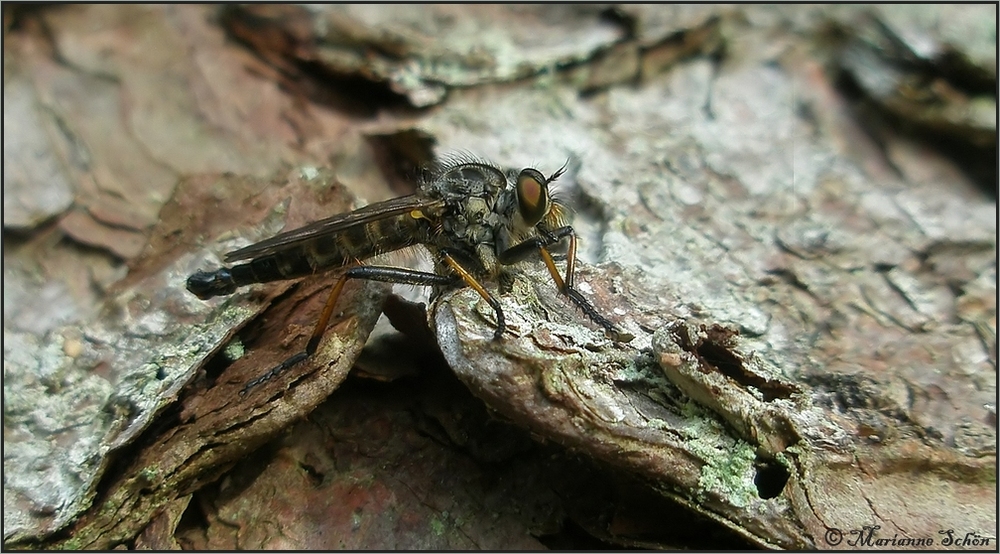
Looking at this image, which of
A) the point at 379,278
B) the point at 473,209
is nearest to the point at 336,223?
the point at 379,278

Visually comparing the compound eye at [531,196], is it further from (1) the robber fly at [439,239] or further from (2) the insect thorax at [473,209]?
(2) the insect thorax at [473,209]

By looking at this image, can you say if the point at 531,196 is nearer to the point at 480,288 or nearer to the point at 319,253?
the point at 480,288

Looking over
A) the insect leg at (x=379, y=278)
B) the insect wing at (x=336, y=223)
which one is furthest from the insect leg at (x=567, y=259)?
the insect wing at (x=336, y=223)

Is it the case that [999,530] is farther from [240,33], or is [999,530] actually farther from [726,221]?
[240,33]

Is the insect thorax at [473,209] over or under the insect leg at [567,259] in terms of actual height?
under

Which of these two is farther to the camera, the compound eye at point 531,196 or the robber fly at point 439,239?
the compound eye at point 531,196

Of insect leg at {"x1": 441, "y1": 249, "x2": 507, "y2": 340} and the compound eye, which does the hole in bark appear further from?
the compound eye

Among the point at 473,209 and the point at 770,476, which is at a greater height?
the point at 770,476

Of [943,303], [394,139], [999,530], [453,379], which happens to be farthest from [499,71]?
[999,530]
